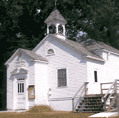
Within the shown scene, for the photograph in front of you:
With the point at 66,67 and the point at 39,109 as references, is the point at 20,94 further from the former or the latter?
the point at 66,67

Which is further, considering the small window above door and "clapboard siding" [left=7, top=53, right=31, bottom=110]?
"clapboard siding" [left=7, top=53, right=31, bottom=110]

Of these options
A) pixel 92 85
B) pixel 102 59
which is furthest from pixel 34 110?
pixel 102 59

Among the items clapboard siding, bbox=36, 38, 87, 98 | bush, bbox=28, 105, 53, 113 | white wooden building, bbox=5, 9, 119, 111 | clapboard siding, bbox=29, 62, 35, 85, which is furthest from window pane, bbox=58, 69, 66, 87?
bush, bbox=28, 105, 53, 113

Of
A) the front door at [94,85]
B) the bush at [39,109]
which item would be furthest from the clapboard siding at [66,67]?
the bush at [39,109]

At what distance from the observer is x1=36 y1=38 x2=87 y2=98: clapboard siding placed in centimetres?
2081

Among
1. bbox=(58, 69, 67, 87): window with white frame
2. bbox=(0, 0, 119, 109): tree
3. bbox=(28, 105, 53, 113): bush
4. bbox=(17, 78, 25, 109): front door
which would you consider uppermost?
bbox=(0, 0, 119, 109): tree

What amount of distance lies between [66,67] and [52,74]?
162 centimetres

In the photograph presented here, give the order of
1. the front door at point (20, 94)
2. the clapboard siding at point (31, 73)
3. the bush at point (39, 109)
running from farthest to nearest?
the front door at point (20, 94)
the clapboard siding at point (31, 73)
the bush at point (39, 109)

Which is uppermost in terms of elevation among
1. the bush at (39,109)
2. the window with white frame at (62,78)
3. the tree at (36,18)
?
the tree at (36,18)

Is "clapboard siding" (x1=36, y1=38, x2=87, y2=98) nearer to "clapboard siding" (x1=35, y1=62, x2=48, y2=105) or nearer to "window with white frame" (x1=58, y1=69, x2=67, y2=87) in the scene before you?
"window with white frame" (x1=58, y1=69, x2=67, y2=87)

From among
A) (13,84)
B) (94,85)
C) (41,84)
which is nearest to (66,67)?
(41,84)

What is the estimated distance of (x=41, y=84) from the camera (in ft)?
70.7

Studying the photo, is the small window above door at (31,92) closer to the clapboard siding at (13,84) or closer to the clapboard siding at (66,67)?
the clapboard siding at (13,84)

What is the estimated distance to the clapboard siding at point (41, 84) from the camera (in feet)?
68.7
